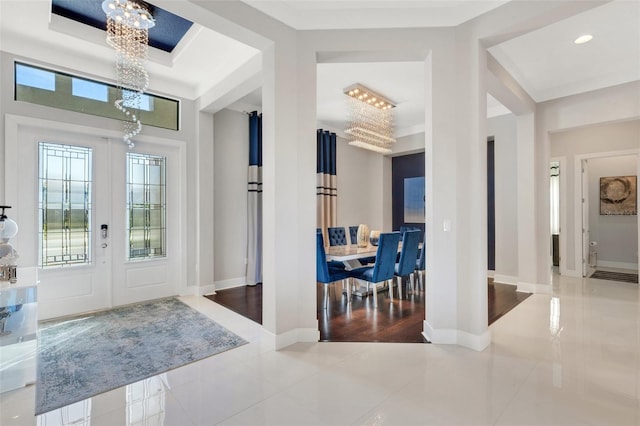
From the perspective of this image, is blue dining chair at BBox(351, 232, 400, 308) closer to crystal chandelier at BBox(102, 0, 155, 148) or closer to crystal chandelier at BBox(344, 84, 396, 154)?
crystal chandelier at BBox(344, 84, 396, 154)

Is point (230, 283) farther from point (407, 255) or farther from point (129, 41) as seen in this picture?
point (129, 41)

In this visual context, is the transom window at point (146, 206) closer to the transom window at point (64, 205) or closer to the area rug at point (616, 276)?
the transom window at point (64, 205)

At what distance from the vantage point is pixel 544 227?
493 centimetres

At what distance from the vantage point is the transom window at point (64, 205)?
364cm

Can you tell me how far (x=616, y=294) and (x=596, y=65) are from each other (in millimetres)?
3348

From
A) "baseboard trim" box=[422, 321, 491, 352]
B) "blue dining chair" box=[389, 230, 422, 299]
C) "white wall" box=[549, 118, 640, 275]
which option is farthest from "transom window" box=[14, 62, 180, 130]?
"white wall" box=[549, 118, 640, 275]

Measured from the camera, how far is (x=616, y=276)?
591cm

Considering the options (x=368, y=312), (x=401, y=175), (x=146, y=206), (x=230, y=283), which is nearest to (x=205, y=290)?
(x=230, y=283)

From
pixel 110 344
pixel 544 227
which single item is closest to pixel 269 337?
pixel 110 344

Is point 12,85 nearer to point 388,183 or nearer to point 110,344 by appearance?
point 110,344

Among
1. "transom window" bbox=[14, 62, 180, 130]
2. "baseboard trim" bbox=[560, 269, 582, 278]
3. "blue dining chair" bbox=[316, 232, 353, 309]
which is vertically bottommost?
"baseboard trim" bbox=[560, 269, 582, 278]

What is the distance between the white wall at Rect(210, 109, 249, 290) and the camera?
5129 mm

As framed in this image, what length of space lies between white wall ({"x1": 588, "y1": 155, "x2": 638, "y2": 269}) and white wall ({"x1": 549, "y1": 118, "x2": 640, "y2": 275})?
1341mm

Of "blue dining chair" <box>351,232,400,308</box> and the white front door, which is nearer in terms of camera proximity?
the white front door
